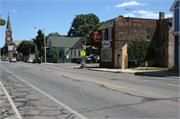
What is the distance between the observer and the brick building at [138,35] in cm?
3044

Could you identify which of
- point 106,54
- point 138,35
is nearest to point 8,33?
point 106,54

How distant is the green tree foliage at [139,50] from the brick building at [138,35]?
0.83 meters

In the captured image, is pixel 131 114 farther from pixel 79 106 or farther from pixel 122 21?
pixel 122 21

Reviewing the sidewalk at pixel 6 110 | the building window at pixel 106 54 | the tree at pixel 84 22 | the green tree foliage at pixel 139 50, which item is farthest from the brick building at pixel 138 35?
the tree at pixel 84 22

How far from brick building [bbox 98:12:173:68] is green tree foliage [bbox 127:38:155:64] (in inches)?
32.6

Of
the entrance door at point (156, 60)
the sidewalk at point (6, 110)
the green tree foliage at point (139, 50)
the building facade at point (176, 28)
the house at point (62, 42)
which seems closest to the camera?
the sidewalk at point (6, 110)

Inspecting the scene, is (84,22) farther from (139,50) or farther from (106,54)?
(139,50)

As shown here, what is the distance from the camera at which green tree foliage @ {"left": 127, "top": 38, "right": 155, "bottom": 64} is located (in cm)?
3038

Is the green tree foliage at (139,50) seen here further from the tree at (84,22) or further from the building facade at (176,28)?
the tree at (84,22)

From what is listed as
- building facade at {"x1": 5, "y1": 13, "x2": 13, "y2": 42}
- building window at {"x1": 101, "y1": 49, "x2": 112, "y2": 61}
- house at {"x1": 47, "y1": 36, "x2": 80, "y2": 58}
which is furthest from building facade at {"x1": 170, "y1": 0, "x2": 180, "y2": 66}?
building facade at {"x1": 5, "y1": 13, "x2": 13, "y2": 42}

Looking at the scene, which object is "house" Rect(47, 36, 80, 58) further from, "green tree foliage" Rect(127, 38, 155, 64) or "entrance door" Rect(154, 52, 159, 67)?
Answer: "entrance door" Rect(154, 52, 159, 67)

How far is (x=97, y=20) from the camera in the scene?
8631 centimetres

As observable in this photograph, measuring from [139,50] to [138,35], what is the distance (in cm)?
245

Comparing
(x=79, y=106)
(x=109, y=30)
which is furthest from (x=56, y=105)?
(x=109, y=30)
